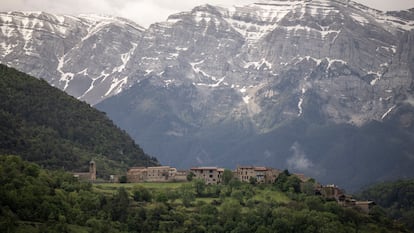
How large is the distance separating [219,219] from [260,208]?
8.18m

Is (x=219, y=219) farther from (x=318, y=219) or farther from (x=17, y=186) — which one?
(x=17, y=186)

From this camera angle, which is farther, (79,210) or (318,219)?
(318,219)

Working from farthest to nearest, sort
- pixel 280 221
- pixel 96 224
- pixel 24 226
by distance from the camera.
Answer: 1. pixel 280 221
2. pixel 96 224
3. pixel 24 226

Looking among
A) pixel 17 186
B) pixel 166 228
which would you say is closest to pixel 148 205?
pixel 166 228

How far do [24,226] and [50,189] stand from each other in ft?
72.4

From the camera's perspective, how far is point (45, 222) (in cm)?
17325

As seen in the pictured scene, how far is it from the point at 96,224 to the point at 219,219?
76.5ft

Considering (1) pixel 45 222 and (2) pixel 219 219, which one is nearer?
(1) pixel 45 222

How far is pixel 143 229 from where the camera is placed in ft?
610

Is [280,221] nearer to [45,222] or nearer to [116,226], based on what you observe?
[116,226]

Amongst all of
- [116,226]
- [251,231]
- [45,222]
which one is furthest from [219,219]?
[45,222]

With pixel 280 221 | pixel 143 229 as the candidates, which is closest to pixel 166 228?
pixel 143 229

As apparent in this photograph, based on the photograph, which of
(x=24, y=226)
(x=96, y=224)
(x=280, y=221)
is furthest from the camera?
→ (x=280, y=221)

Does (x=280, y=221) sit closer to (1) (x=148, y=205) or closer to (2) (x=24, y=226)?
(1) (x=148, y=205)
